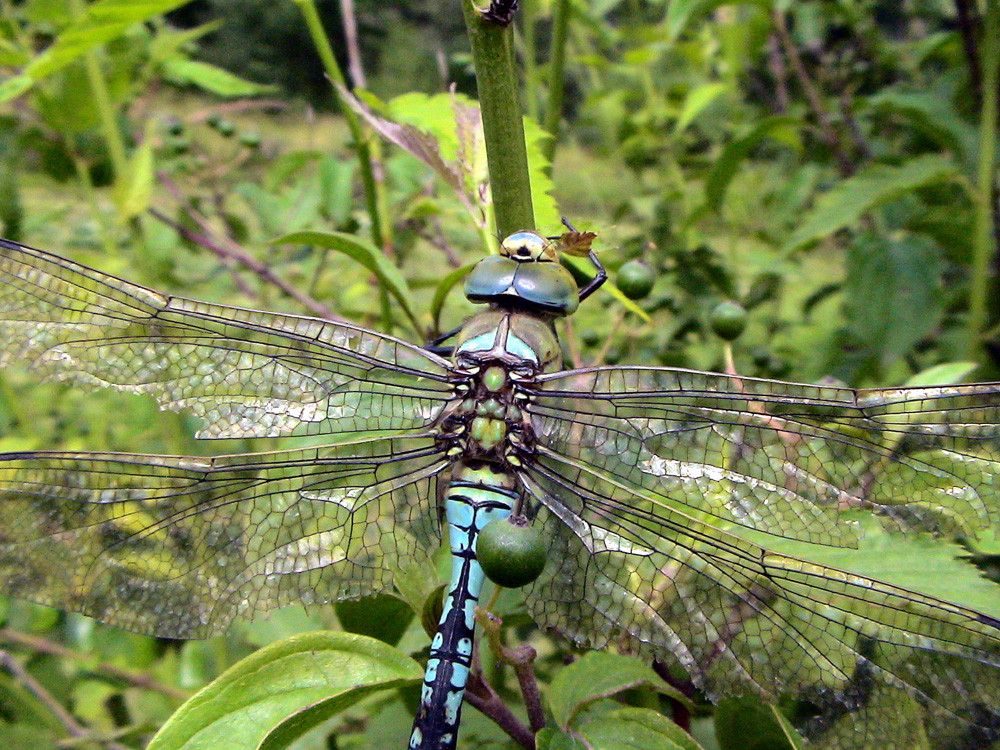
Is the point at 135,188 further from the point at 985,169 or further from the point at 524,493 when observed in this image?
the point at 985,169

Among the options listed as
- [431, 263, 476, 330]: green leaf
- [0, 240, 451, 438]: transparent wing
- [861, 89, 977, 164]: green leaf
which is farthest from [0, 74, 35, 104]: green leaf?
[861, 89, 977, 164]: green leaf

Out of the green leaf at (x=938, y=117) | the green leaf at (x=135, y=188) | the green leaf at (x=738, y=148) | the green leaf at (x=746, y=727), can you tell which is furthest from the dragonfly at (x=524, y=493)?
the green leaf at (x=938, y=117)

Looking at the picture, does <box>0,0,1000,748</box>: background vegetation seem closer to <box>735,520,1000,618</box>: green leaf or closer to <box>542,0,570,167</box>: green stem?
<box>542,0,570,167</box>: green stem

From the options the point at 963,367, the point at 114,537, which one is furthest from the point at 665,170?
the point at 114,537

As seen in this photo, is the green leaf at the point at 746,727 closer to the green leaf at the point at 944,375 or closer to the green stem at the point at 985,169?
the green leaf at the point at 944,375

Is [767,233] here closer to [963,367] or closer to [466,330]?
[963,367]
